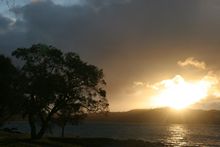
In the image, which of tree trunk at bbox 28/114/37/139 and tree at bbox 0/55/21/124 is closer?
tree at bbox 0/55/21/124

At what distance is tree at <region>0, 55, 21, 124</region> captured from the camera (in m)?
72.0

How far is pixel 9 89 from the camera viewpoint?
72500mm

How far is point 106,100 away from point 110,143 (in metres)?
13.8

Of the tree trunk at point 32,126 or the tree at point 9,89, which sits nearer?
the tree at point 9,89

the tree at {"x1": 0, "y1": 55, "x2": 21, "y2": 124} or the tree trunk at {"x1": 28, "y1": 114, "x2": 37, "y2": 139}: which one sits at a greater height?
the tree at {"x1": 0, "y1": 55, "x2": 21, "y2": 124}

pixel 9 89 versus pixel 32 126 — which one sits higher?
pixel 9 89

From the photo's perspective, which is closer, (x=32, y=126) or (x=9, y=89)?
(x=9, y=89)

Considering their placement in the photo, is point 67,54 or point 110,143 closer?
point 67,54

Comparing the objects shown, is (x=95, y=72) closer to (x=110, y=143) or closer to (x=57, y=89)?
(x=57, y=89)

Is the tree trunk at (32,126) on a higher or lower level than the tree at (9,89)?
lower

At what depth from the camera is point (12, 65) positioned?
77.9 metres

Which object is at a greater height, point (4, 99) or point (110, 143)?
point (4, 99)

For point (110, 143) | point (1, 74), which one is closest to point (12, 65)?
point (1, 74)

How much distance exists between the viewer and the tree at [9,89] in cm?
7200
